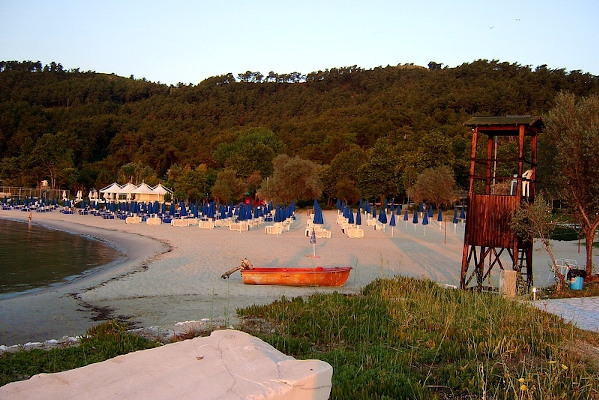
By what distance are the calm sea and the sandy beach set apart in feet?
2.76

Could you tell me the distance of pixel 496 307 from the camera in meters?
7.74

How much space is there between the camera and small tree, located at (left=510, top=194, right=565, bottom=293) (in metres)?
10.8

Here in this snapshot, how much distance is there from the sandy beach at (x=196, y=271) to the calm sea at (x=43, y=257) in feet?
2.76

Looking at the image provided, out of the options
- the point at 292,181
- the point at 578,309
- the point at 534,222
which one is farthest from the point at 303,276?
the point at 292,181

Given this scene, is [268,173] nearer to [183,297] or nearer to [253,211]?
[253,211]

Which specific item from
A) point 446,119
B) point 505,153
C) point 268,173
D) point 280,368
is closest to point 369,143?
point 446,119

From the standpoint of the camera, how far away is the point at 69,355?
5.50 meters

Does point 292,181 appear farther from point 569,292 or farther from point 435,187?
point 569,292

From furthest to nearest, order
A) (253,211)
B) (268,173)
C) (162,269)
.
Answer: (268,173)
(253,211)
(162,269)

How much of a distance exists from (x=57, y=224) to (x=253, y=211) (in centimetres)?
1364

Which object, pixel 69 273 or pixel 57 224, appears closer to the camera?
pixel 69 273

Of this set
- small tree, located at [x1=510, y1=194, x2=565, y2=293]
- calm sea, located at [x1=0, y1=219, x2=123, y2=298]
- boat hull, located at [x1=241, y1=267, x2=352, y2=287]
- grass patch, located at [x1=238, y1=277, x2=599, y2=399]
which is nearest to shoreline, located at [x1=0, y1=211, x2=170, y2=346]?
calm sea, located at [x1=0, y1=219, x2=123, y2=298]

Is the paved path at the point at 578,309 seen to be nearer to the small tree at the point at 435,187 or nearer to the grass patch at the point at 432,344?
the grass patch at the point at 432,344

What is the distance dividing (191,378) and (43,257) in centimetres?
1937
